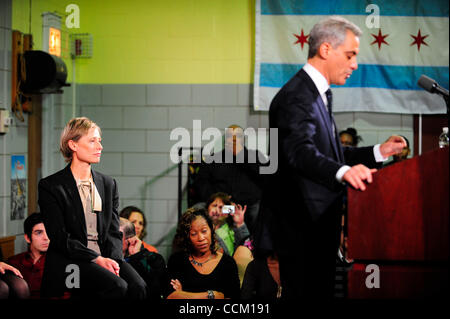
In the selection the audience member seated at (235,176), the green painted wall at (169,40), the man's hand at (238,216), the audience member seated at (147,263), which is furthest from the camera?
the green painted wall at (169,40)

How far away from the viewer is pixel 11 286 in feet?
8.55

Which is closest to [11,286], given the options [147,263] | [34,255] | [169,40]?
[34,255]

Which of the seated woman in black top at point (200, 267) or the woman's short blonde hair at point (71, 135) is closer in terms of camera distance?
the woman's short blonde hair at point (71, 135)

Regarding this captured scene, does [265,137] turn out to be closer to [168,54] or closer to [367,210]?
[168,54]

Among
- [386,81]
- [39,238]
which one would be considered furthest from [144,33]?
[39,238]

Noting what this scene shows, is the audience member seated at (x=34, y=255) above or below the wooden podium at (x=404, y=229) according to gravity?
below

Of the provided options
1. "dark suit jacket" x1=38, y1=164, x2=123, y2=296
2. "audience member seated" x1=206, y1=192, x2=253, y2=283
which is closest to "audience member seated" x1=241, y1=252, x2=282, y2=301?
"audience member seated" x1=206, y1=192, x2=253, y2=283

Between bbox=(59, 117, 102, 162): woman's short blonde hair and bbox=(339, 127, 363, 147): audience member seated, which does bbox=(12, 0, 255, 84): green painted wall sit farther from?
bbox=(59, 117, 102, 162): woman's short blonde hair

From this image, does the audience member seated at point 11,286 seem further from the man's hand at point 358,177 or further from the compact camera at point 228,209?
the compact camera at point 228,209

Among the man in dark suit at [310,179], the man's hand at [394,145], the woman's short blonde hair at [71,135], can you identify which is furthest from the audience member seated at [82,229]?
the man's hand at [394,145]

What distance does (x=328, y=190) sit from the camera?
1852 mm

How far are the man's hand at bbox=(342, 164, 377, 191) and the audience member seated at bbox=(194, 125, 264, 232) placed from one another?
9.57 feet

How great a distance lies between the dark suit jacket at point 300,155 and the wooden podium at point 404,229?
0.12 meters

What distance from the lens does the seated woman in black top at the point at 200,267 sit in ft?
10.3
